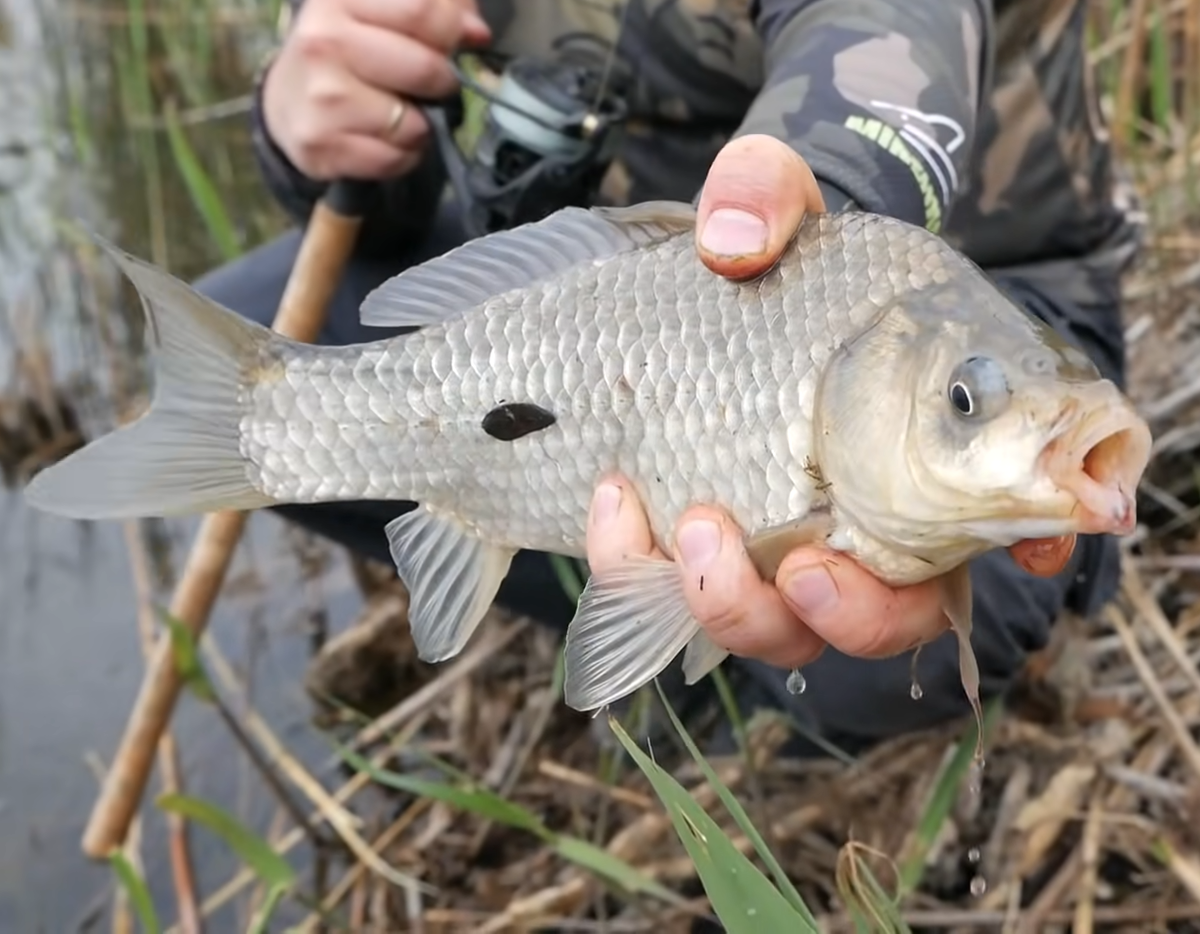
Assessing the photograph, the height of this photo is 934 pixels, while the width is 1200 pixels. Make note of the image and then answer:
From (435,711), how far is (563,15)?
1085 mm

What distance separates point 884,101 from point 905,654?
690 mm

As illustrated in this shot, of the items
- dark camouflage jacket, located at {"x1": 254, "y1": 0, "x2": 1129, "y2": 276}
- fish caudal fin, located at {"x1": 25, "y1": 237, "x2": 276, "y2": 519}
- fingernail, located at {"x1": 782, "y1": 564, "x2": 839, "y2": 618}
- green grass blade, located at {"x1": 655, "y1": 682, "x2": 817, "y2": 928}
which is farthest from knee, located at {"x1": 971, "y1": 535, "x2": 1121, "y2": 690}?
fish caudal fin, located at {"x1": 25, "y1": 237, "x2": 276, "y2": 519}

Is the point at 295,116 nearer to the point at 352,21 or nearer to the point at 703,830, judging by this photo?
the point at 352,21

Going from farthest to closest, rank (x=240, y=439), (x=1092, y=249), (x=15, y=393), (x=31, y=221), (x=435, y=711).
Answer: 1. (x=31, y=221)
2. (x=15, y=393)
3. (x=435, y=711)
4. (x=1092, y=249)
5. (x=240, y=439)

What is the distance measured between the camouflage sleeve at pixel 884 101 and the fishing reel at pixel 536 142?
28cm

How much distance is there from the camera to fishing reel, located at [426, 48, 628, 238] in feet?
5.36

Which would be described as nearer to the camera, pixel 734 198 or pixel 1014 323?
pixel 1014 323

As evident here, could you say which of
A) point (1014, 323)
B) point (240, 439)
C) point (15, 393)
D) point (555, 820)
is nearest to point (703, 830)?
point (1014, 323)

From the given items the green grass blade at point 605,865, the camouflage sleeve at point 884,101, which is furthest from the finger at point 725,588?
the green grass blade at point 605,865

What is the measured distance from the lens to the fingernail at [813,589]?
101cm

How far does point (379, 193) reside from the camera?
6.33ft

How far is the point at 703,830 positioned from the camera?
0.87 m

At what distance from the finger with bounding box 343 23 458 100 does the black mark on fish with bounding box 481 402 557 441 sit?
66 centimetres

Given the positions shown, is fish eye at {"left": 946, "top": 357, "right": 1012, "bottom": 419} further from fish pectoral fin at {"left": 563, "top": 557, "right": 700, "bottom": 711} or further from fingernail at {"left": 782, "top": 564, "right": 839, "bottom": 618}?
fish pectoral fin at {"left": 563, "top": 557, "right": 700, "bottom": 711}
